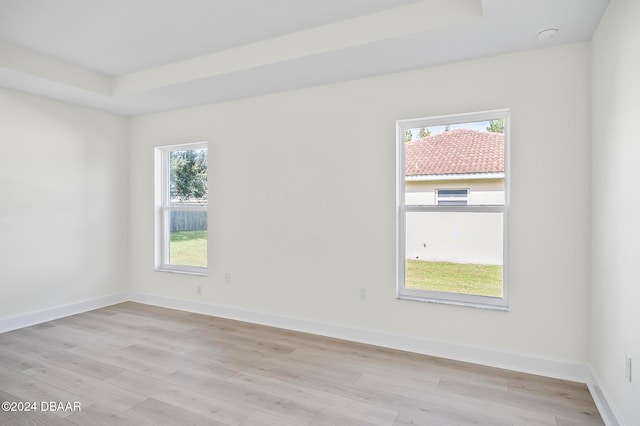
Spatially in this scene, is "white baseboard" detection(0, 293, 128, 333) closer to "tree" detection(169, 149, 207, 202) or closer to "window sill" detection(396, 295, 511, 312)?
"tree" detection(169, 149, 207, 202)

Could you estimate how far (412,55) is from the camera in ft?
9.59

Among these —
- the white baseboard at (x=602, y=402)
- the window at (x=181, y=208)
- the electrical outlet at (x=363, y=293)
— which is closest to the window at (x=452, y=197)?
the electrical outlet at (x=363, y=293)

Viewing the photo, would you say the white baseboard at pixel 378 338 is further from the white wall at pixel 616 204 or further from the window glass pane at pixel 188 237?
the window glass pane at pixel 188 237

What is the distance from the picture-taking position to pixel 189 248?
15.6 feet

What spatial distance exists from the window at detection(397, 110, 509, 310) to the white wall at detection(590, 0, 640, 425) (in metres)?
0.65

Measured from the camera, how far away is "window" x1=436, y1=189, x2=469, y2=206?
10.4 feet

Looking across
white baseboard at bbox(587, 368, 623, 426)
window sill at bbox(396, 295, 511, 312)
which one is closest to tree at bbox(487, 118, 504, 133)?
window sill at bbox(396, 295, 511, 312)

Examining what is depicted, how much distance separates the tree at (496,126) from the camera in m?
3.04

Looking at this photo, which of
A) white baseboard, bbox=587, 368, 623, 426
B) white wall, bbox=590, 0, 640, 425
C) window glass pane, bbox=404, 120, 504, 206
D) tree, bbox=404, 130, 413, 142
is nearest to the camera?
white wall, bbox=590, 0, 640, 425

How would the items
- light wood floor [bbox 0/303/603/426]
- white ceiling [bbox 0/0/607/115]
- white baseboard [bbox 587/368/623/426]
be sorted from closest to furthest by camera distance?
white baseboard [bbox 587/368/623/426] < light wood floor [bbox 0/303/603/426] < white ceiling [bbox 0/0/607/115]

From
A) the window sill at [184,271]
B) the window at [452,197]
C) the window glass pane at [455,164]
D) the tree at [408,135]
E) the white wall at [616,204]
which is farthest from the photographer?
the window sill at [184,271]

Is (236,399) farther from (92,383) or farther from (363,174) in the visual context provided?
(363,174)

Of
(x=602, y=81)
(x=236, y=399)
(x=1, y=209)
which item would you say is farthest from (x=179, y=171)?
(x=602, y=81)

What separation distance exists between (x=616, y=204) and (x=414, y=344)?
1.90 m
